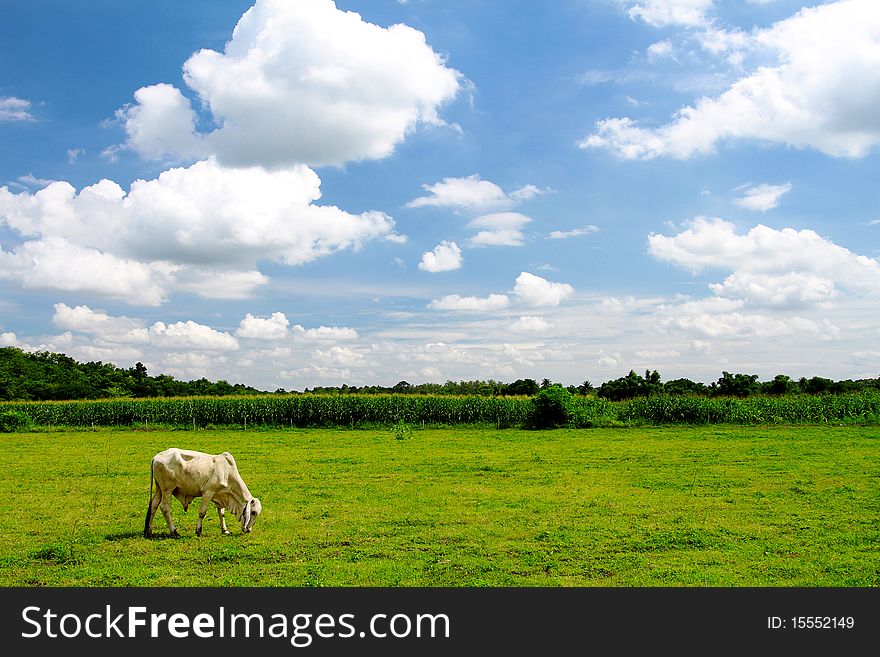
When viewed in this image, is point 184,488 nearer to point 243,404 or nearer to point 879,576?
point 879,576

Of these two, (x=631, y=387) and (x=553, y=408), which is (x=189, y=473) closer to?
(x=553, y=408)

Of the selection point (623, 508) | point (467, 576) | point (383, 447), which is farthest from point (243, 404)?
point (467, 576)

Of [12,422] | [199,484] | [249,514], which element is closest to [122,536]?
[199,484]

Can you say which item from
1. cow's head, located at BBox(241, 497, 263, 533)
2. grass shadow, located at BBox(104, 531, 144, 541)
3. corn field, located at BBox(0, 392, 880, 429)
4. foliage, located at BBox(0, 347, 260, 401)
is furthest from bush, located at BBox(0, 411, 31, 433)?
cow's head, located at BBox(241, 497, 263, 533)

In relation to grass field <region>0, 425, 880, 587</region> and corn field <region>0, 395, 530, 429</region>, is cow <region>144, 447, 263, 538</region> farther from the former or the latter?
corn field <region>0, 395, 530, 429</region>

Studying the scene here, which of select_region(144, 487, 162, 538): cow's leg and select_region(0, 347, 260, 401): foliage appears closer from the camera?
select_region(144, 487, 162, 538): cow's leg

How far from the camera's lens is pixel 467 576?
28.1ft

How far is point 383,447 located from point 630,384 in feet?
101

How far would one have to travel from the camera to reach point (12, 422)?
4662cm

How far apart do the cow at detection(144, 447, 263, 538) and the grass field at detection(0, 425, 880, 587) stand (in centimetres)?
38

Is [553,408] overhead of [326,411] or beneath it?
overhead

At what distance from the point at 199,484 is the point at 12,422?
44407mm

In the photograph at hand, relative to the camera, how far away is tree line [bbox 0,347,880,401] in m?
49.7

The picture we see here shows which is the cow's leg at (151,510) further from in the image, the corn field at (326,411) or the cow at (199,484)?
the corn field at (326,411)
